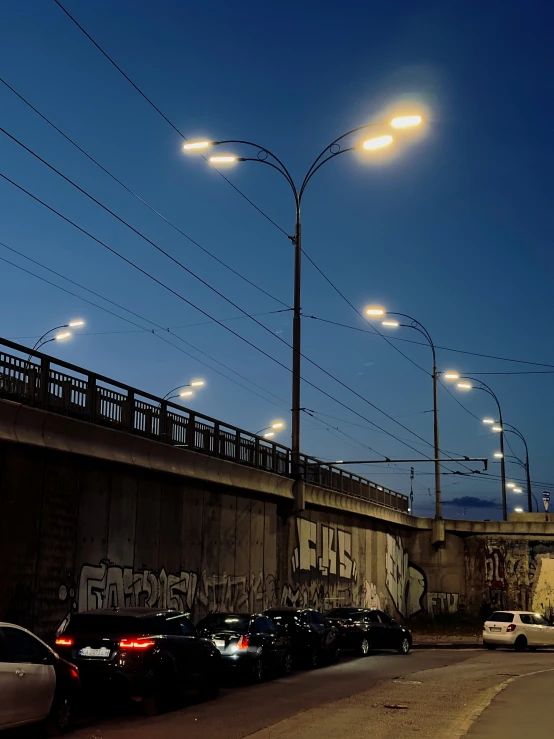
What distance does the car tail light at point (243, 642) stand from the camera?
1983 centimetres

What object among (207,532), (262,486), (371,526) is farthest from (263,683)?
(371,526)

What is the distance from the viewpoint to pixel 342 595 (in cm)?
3906

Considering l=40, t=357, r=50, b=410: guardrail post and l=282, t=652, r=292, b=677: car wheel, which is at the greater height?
l=40, t=357, r=50, b=410: guardrail post

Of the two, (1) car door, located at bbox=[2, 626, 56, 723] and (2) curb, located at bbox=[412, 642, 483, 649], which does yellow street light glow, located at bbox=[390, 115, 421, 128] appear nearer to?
(1) car door, located at bbox=[2, 626, 56, 723]

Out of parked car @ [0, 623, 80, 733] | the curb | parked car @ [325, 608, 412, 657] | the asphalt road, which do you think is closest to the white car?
the curb

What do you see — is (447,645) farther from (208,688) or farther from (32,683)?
(32,683)

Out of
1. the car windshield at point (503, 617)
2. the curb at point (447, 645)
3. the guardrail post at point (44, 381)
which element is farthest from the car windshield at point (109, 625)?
the curb at point (447, 645)

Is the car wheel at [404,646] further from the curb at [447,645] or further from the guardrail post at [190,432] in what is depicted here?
the guardrail post at [190,432]

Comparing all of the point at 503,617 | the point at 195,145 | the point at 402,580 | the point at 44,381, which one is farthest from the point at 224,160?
the point at 402,580

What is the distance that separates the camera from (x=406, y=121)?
72.3ft

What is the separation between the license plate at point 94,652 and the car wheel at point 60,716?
1.78 meters

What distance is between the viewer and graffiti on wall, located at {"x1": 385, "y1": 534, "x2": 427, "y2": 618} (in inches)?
1858

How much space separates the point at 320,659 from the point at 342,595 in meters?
13.8

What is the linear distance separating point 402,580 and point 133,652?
3630cm
